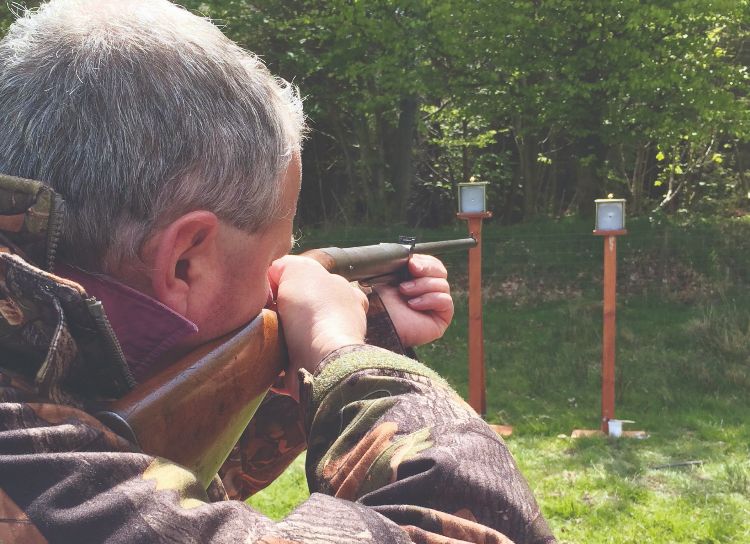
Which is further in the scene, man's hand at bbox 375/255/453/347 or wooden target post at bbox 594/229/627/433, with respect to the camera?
wooden target post at bbox 594/229/627/433

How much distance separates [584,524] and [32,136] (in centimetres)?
485

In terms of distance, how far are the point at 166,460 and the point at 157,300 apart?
10.4 inches

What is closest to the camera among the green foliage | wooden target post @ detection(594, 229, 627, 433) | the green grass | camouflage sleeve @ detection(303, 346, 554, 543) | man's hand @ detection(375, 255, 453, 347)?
camouflage sleeve @ detection(303, 346, 554, 543)

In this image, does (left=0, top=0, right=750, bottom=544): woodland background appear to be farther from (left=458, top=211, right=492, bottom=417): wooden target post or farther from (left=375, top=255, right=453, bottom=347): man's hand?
(left=375, top=255, right=453, bottom=347): man's hand

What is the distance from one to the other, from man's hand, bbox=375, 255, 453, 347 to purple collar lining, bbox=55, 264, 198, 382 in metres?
0.85

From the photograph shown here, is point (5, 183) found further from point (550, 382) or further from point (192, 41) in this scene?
point (550, 382)

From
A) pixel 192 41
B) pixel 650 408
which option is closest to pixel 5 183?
pixel 192 41

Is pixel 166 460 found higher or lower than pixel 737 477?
higher

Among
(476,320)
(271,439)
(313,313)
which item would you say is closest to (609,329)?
(476,320)

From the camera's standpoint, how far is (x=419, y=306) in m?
2.03

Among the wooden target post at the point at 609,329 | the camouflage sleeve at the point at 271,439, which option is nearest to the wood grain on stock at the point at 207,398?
the camouflage sleeve at the point at 271,439

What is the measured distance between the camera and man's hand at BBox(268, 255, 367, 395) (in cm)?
140

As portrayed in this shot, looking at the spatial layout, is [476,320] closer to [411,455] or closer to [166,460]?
[411,455]

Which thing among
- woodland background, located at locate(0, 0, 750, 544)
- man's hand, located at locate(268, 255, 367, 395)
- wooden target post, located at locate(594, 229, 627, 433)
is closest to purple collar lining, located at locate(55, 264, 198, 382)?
man's hand, located at locate(268, 255, 367, 395)
